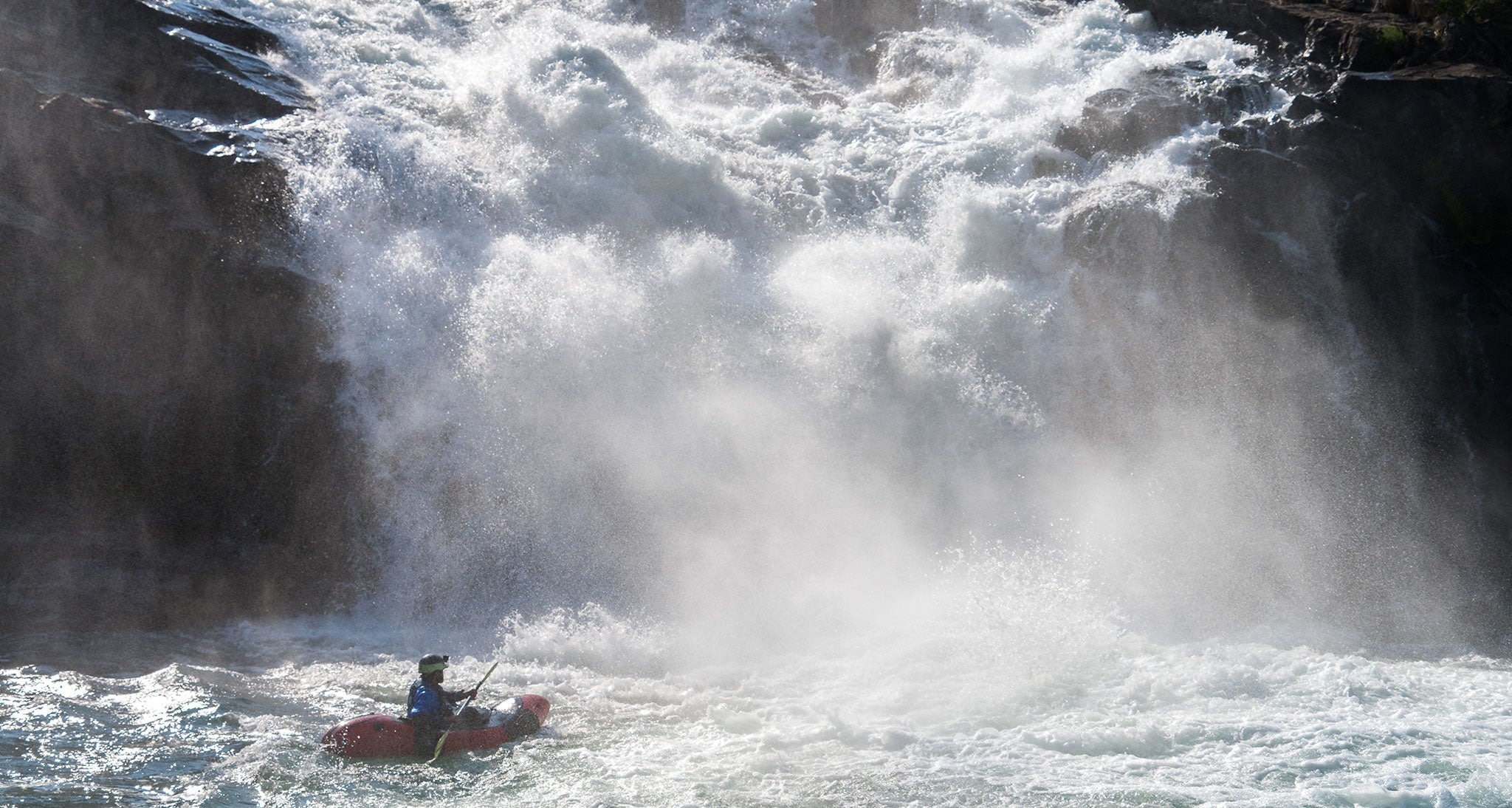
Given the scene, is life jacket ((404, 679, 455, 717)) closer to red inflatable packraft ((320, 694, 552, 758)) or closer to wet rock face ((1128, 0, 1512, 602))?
red inflatable packraft ((320, 694, 552, 758))

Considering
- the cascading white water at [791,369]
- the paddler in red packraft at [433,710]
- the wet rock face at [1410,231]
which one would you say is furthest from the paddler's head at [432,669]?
the wet rock face at [1410,231]

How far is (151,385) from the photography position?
14.0m

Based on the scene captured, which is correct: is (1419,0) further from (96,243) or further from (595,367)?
(96,243)

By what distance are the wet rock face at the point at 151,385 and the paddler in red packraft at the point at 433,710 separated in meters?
4.19

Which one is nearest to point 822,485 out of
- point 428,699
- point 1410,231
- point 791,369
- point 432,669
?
point 791,369

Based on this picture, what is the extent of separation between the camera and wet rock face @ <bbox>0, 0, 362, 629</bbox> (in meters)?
13.4

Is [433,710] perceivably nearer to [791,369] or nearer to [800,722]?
[800,722]

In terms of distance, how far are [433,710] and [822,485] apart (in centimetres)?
611

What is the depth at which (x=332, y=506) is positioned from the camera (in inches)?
545

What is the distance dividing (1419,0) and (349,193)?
18.4 metres

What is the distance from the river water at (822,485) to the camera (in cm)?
933

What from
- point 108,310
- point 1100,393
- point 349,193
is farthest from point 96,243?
point 1100,393

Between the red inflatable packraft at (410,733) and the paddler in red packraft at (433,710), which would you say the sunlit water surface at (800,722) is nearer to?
the red inflatable packraft at (410,733)

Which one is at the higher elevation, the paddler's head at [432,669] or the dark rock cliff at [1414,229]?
the dark rock cliff at [1414,229]
